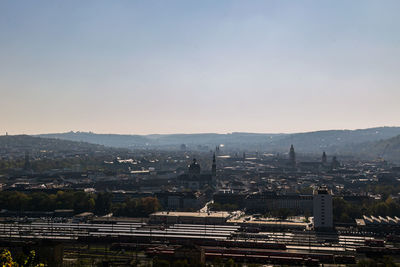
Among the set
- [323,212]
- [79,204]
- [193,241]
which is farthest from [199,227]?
[79,204]

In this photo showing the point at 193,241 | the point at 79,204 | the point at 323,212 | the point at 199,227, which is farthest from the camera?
the point at 79,204

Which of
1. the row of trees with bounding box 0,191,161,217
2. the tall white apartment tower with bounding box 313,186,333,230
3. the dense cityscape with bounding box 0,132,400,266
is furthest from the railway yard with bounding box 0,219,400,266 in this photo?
the row of trees with bounding box 0,191,161,217

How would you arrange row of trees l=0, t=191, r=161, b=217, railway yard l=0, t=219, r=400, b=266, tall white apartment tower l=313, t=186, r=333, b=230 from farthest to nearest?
row of trees l=0, t=191, r=161, b=217 < tall white apartment tower l=313, t=186, r=333, b=230 < railway yard l=0, t=219, r=400, b=266

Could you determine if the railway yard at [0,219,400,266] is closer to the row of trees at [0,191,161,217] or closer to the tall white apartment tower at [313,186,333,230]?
the tall white apartment tower at [313,186,333,230]

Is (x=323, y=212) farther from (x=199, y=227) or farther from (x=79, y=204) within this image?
(x=79, y=204)

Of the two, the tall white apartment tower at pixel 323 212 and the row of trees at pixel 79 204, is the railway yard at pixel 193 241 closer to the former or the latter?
the tall white apartment tower at pixel 323 212

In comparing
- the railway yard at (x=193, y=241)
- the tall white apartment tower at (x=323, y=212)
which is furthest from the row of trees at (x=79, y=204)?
the tall white apartment tower at (x=323, y=212)

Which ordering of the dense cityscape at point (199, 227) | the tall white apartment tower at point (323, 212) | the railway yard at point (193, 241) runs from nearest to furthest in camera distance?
Answer: the dense cityscape at point (199, 227)
the railway yard at point (193, 241)
the tall white apartment tower at point (323, 212)
